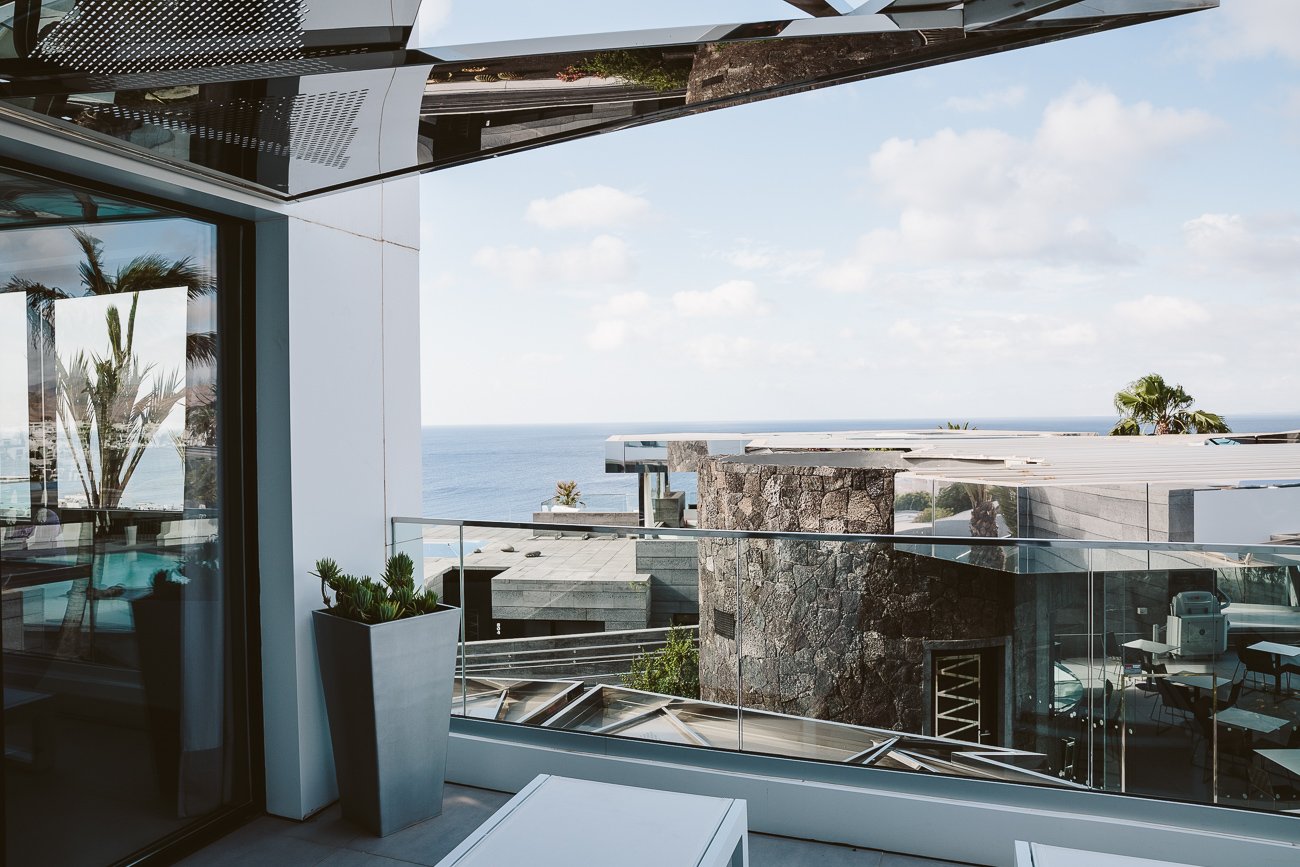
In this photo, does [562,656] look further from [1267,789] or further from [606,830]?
[1267,789]

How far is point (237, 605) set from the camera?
354 centimetres

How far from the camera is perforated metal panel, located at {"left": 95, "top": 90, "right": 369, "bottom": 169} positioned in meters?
2.31

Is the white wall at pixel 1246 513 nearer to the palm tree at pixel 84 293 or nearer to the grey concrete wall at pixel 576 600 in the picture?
the grey concrete wall at pixel 576 600

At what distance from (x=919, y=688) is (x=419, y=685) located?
8.87ft

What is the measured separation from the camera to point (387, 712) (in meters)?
3.36

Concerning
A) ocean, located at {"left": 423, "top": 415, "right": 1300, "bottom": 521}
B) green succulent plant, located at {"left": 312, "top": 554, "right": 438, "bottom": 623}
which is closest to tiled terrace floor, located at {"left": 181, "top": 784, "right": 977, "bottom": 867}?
green succulent plant, located at {"left": 312, "top": 554, "right": 438, "bottom": 623}

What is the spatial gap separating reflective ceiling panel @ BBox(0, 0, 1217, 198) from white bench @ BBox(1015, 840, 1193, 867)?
1833mm

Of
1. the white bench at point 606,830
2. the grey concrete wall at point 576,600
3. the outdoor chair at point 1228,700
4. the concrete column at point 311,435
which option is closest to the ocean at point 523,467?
the grey concrete wall at point 576,600

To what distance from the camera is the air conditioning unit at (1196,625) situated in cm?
327

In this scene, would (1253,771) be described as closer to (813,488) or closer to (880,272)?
(813,488)

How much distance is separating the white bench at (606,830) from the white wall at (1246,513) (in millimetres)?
6752

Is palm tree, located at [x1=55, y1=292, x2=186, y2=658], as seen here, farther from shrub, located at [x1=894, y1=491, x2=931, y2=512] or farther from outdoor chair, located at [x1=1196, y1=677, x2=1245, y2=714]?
shrub, located at [x1=894, y1=491, x2=931, y2=512]

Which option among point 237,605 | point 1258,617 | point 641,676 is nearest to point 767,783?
point 641,676

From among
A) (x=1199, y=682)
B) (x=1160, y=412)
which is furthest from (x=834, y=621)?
(x=1160, y=412)
